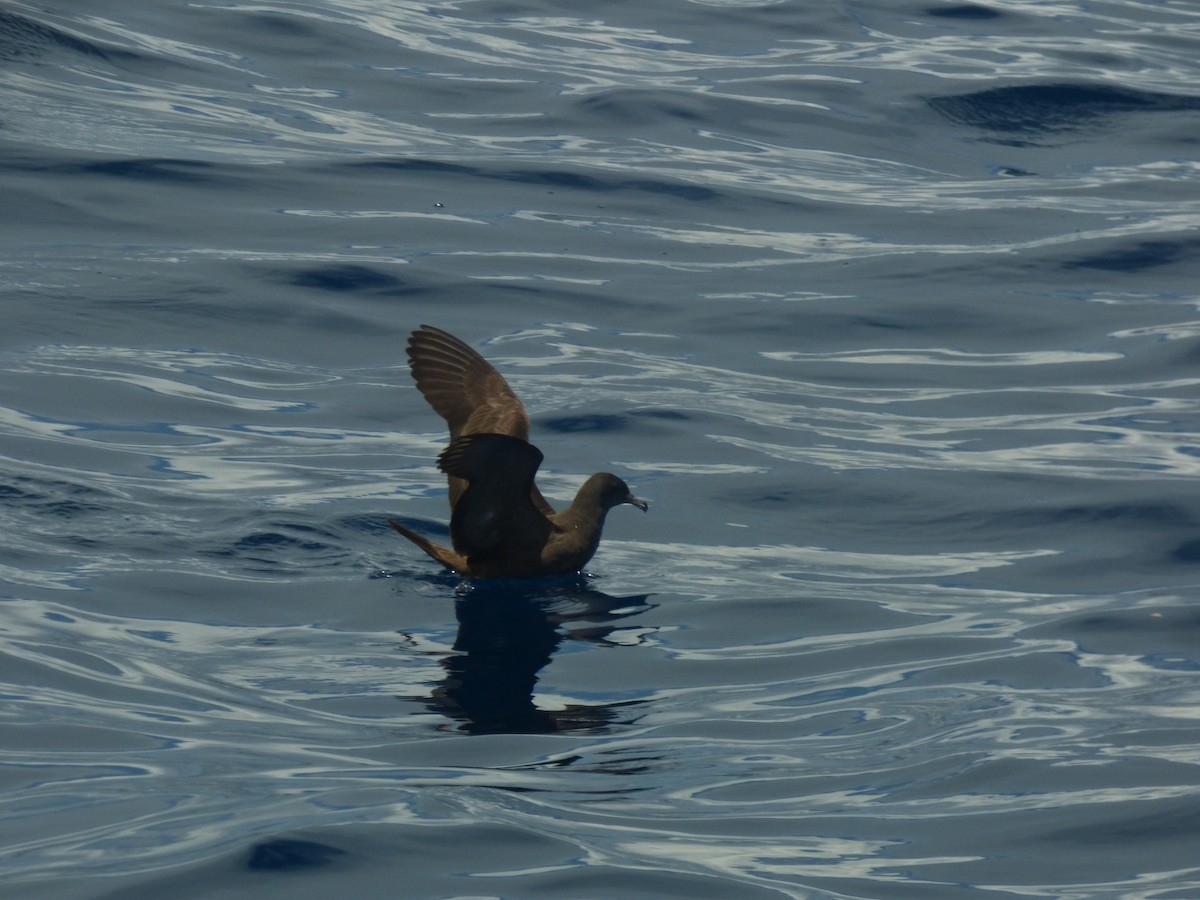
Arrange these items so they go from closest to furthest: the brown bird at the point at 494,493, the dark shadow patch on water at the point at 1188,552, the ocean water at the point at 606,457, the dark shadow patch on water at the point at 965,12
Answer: the ocean water at the point at 606,457, the brown bird at the point at 494,493, the dark shadow patch on water at the point at 1188,552, the dark shadow patch on water at the point at 965,12

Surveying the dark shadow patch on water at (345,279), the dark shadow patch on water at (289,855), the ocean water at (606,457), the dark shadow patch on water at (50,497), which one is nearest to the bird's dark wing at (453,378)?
the ocean water at (606,457)

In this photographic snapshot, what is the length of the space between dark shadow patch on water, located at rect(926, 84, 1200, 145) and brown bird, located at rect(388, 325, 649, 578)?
846 cm

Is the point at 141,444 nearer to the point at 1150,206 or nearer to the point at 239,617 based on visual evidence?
the point at 239,617

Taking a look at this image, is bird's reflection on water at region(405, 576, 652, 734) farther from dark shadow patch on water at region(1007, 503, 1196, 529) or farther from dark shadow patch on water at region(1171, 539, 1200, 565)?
dark shadow patch on water at region(1171, 539, 1200, 565)

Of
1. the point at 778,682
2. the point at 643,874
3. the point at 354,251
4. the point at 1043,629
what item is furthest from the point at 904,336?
the point at 643,874

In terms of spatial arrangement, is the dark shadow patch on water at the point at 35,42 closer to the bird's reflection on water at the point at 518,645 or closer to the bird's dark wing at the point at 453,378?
the bird's dark wing at the point at 453,378

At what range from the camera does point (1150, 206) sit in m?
13.7

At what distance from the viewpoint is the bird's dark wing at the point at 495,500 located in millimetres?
7105

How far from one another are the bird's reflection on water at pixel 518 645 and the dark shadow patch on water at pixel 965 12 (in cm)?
1305

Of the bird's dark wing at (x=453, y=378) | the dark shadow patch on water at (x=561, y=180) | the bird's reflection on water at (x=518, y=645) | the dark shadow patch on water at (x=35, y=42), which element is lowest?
the bird's reflection on water at (x=518, y=645)

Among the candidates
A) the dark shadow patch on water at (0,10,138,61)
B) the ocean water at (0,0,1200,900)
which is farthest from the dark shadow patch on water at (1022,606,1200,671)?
the dark shadow patch on water at (0,10,138,61)

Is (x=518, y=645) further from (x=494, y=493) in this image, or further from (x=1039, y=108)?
(x=1039, y=108)

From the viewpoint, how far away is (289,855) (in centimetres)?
452

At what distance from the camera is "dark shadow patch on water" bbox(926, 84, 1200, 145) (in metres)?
15.6
